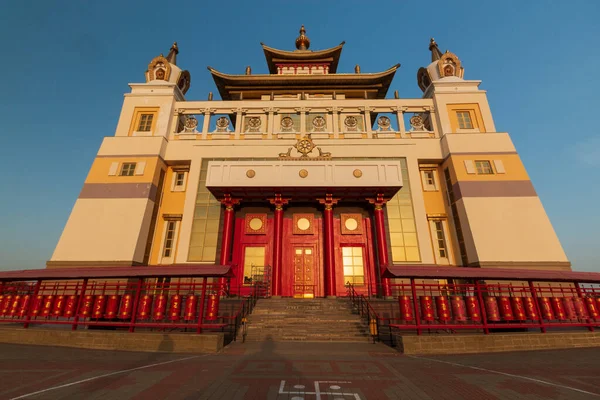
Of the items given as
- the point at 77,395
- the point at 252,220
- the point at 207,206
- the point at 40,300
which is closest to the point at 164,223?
the point at 207,206

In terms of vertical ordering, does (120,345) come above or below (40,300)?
below

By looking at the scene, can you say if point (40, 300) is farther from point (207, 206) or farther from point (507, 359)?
point (507, 359)

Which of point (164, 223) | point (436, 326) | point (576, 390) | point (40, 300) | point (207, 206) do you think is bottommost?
point (576, 390)

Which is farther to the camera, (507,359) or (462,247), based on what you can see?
(462,247)

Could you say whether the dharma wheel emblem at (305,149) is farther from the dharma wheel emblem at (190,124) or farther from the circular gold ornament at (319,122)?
the dharma wheel emblem at (190,124)

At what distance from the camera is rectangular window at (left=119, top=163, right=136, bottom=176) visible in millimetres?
17312

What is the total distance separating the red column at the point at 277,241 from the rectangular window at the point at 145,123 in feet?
36.5

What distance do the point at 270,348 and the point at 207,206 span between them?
11146 millimetres

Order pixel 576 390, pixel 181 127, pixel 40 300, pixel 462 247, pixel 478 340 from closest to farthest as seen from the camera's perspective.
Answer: pixel 576 390
pixel 478 340
pixel 40 300
pixel 462 247
pixel 181 127

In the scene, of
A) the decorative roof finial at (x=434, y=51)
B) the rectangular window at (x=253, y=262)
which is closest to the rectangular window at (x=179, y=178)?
the rectangular window at (x=253, y=262)

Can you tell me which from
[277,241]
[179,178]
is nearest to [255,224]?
[277,241]

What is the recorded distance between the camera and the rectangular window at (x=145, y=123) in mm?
19000

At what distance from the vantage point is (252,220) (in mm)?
16969

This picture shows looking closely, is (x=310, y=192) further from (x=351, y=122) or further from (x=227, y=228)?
(x=351, y=122)
